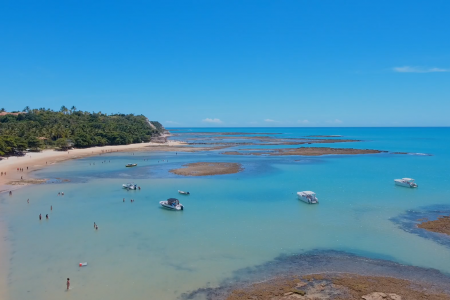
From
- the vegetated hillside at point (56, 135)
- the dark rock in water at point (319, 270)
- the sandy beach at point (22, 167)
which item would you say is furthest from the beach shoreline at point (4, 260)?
the vegetated hillside at point (56, 135)

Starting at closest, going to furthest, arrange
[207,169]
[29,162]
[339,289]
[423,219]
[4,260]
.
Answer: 1. [339,289]
2. [4,260]
3. [423,219]
4. [207,169]
5. [29,162]

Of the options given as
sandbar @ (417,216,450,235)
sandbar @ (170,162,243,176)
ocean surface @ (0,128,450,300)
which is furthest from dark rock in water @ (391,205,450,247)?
sandbar @ (170,162,243,176)

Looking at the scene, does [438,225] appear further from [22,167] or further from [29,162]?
[29,162]

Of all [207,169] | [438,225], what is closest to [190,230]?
[438,225]

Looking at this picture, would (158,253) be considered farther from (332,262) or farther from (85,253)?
(332,262)

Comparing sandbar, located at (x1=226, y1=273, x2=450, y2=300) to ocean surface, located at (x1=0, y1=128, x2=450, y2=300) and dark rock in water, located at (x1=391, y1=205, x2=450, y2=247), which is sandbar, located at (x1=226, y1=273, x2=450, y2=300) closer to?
ocean surface, located at (x1=0, y1=128, x2=450, y2=300)
